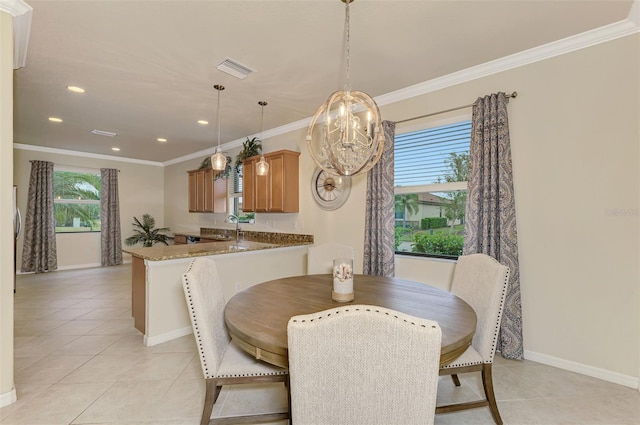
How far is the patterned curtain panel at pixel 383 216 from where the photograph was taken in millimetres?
3311

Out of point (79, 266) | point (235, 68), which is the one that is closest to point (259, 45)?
point (235, 68)

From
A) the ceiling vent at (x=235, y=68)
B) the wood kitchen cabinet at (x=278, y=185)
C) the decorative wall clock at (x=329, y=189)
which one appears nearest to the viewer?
the ceiling vent at (x=235, y=68)

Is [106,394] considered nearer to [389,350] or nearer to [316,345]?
[316,345]

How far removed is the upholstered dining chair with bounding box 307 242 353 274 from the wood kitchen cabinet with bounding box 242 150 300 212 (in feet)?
5.21

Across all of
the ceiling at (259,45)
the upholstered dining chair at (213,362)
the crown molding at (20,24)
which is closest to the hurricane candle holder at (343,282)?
the upholstered dining chair at (213,362)

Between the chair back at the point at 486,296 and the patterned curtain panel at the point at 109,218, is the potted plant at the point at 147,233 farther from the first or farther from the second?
the chair back at the point at 486,296

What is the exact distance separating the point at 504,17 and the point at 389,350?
96.1 inches

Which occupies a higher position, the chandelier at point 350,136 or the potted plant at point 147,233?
the chandelier at point 350,136

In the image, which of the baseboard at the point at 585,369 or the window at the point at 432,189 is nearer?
the baseboard at the point at 585,369

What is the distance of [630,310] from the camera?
2.17m

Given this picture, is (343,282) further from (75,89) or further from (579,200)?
(75,89)

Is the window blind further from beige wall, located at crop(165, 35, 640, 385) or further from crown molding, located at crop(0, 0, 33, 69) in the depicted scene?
crown molding, located at crop(0, 0, 33, 69)

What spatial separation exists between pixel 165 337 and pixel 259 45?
2910mm

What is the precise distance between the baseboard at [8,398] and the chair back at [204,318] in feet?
4.98
